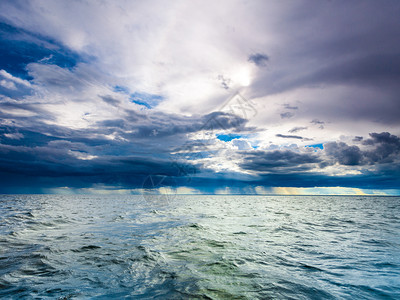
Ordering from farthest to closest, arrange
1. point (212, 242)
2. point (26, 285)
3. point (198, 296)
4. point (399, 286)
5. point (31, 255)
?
point (212, 242), point (31, 255), point (399, 286), point (26, 285), point (198, 296)

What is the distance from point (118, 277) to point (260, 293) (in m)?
4.61

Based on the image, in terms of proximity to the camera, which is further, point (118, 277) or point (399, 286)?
point (118, 277)

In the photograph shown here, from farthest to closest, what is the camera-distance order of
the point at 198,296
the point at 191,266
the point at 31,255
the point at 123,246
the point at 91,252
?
the point at 123,246 < the point at 91,252 < the point at 31,255 < the point at 191,266 < the point at 198,296

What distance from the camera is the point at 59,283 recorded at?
682 centimetres

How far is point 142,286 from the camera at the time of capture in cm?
682

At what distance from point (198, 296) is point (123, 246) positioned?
727 cm

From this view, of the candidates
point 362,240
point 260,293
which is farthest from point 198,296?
point 362,240

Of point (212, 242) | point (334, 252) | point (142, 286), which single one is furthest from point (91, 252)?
point (334, 252)

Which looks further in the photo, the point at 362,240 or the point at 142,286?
the point at 362,240

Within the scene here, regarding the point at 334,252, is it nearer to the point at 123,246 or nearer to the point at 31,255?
the point at 123,246

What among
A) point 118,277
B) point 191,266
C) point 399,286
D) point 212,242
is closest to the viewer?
point 399,286

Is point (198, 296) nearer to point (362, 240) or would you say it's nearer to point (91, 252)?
point (91, 252)

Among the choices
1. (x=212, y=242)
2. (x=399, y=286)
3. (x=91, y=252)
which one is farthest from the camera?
(x=212, y=242)

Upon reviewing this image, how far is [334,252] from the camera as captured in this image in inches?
437
